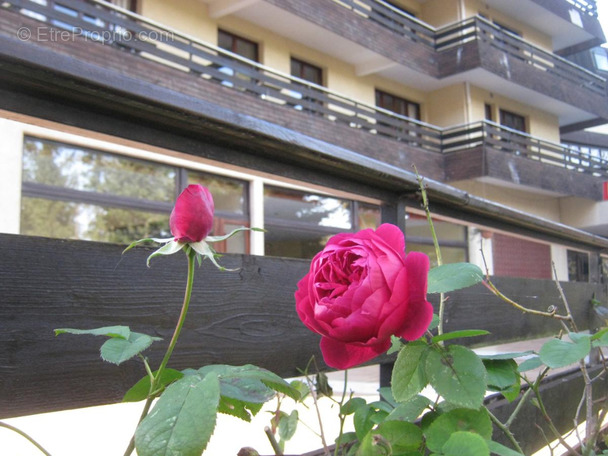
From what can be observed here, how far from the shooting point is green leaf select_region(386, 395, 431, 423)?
0.51 metres

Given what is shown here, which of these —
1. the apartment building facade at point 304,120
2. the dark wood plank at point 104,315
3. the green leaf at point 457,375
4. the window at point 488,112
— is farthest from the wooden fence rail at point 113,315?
the window at point 488,112

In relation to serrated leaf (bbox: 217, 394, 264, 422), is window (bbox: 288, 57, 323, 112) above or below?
above

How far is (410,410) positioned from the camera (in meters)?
0.51

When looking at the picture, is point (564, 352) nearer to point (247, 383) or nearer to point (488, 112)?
point (247, 383)

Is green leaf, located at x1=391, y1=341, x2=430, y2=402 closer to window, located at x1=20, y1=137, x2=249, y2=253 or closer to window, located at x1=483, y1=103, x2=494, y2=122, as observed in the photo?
window, located at x1=20, y1=137, x2=249, y2=253

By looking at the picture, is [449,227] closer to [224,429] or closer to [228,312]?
[224,429]

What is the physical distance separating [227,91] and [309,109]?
175 cm

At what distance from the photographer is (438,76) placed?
11.9 m

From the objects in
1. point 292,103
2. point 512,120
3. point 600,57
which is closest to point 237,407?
point 292,103

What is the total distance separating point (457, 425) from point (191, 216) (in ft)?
0.91

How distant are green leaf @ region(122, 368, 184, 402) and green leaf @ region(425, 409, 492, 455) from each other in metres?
0.21

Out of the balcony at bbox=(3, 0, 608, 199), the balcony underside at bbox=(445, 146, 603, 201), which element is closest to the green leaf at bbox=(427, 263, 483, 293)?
the balcony at bbox=(3, 0, 608, 199)

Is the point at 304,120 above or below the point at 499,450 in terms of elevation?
above

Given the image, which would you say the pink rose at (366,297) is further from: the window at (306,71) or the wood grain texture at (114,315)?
the window at (306,71)
